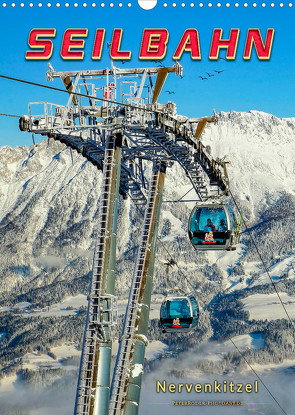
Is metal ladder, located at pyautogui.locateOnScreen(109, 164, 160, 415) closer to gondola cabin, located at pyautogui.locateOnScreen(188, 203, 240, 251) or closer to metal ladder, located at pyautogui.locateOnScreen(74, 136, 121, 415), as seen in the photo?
gondola cabin, located at pyautogui.locateOnScreen(188, 203, 240, 251)

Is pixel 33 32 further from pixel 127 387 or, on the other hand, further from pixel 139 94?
pixel 127 387

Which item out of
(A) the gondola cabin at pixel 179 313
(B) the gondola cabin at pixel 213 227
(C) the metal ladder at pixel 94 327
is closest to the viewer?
(C) the metal ladder at pixel 94 327

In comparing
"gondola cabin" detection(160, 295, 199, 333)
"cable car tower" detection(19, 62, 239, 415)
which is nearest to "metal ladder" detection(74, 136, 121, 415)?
"cable car tower" detection(19, 62, 239, 415)

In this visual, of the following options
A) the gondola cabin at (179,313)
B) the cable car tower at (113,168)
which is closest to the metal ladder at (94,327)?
the cable car tower at (113,168)

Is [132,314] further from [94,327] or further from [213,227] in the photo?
[213,227]

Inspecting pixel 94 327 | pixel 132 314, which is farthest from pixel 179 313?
pixel 94 327

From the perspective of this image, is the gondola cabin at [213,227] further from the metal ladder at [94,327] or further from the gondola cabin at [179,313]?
the metal ladder at [94,327]
